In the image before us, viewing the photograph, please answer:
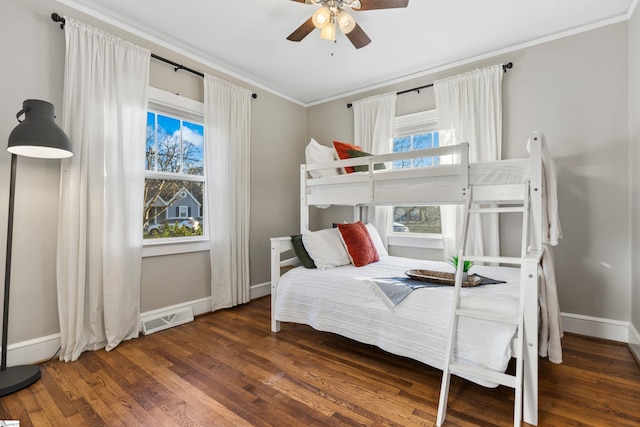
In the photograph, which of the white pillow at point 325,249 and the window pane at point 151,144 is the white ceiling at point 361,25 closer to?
the window pane at point 151,144

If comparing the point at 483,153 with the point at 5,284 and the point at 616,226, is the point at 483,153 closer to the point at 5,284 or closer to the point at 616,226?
the point at 616,226

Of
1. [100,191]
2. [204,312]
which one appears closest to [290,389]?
[204,312]

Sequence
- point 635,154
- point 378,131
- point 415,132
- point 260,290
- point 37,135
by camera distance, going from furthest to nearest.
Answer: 1. point 260,290
2. point 378,131
3. point 415,132
4. point 635,154
5. point 37,135

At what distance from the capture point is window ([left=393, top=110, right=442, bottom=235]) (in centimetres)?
345

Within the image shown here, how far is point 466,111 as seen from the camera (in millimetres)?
3104

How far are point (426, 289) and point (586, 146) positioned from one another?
6.62 feet

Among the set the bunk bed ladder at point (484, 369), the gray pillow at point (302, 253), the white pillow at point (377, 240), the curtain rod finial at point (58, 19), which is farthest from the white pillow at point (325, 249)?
the curtain rod finial at point (58, 19)

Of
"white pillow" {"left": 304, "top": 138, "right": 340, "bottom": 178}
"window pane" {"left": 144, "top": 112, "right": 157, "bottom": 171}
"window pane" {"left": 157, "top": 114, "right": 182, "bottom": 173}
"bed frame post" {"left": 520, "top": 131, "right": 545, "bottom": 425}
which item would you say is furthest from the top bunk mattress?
"window pane" {"left": 144, "top": 112, "right": 157, "bottom": 171}

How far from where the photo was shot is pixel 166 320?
9.19 ft

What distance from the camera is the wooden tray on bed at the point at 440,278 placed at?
2.06 m

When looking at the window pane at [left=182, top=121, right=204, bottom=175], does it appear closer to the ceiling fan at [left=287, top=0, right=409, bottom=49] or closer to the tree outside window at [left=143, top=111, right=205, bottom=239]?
the tree outside window at [left=143, top=111, right=205, bottom=239]

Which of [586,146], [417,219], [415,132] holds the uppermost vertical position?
[415,132]

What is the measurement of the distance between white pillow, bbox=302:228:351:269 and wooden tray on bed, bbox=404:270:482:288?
67 centimetres

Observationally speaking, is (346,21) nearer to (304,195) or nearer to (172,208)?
(304,195)
